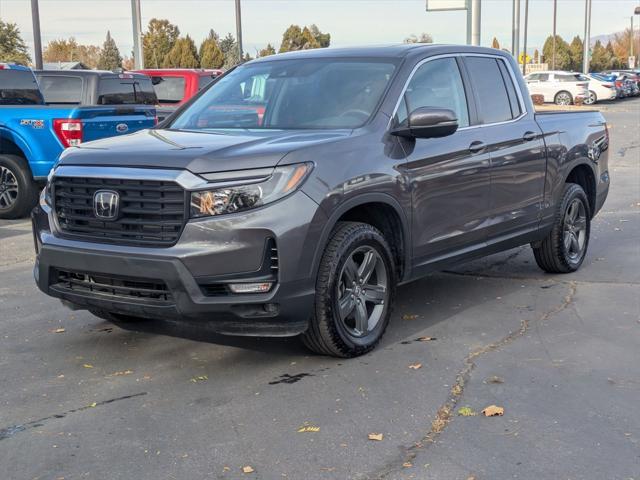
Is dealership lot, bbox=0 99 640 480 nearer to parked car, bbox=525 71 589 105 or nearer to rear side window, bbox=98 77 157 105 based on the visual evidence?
rear side window, bbox=98 77 157 105

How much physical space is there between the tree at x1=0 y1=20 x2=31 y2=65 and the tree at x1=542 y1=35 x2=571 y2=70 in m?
52.4

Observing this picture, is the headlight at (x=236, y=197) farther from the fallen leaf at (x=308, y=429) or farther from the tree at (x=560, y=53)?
the tree at (x=560, y=53)

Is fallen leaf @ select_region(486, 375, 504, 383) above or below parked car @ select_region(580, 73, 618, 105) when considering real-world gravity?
below

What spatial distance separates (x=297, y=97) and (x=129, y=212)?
165 centimetres

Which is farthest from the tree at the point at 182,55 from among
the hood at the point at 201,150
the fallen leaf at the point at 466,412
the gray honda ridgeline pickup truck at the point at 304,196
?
the fallen leaf at the point at 466,412

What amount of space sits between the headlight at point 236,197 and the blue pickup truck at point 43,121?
Answer: 643 cm

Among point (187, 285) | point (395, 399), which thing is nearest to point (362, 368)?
point (395, 399)

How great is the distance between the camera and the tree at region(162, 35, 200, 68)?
57594 millimetres

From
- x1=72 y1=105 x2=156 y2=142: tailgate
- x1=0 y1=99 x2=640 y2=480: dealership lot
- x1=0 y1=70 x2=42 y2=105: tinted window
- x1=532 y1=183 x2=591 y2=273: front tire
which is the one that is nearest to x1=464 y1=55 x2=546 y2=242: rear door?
x1=532 y1=183 x2=591 y2=273: front tire

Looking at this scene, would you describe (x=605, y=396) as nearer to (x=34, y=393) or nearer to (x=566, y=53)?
(x=34, y=393)

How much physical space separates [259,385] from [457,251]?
1982mm

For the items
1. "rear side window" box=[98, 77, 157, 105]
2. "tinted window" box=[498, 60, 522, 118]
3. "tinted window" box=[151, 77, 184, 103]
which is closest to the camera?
"tinted window" box=[498, 60, 522, 118]

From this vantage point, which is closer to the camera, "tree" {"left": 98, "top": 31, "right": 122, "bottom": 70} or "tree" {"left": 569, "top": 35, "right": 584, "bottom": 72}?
"tree" {"left": 98, "top": 31, "right": 122, "bottom": 70}

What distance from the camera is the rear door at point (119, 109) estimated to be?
10758 mm
